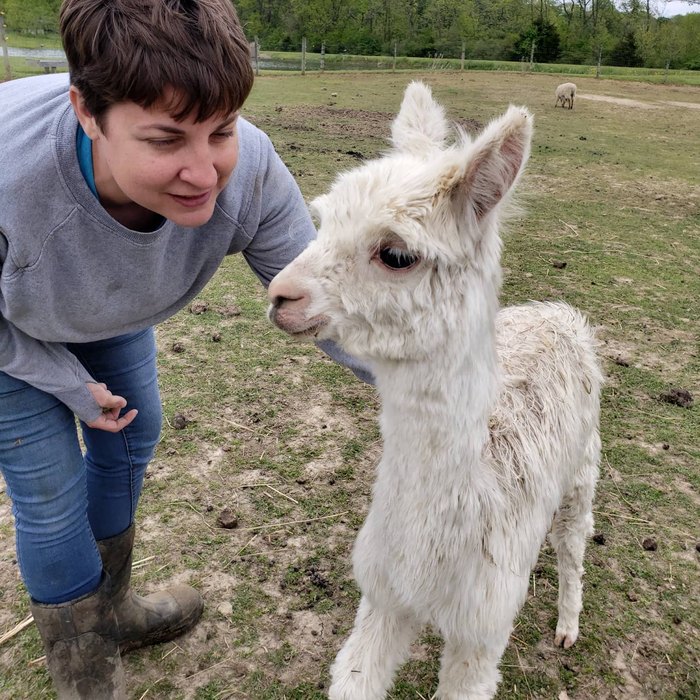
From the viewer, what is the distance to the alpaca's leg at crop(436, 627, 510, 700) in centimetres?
183

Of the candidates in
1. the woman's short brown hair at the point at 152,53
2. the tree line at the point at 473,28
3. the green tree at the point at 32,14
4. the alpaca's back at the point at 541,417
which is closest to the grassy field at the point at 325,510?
the alpaca's back at the point at 541,417

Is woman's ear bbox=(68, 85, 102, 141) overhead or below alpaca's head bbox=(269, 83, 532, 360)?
overhead

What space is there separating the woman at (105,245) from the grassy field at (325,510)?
43 centimetres

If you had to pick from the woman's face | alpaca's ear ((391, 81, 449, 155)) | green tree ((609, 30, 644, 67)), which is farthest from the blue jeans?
green tree ((609, 30, 644, 67))

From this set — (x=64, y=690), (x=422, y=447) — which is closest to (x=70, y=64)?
(x=422, y=447)

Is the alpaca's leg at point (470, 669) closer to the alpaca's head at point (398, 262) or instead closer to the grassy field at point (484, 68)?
the alpaca's head at point (398, 262)

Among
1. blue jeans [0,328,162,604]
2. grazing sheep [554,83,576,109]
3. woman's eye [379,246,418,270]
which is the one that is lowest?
blue jeans [0,328,162,604]

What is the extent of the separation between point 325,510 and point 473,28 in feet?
179

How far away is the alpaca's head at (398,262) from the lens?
140 cm

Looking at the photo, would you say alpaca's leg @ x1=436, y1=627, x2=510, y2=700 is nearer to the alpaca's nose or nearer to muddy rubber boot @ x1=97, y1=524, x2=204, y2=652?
muddy rubber boot @ x1=97, y1=524, x2=204, y2=652

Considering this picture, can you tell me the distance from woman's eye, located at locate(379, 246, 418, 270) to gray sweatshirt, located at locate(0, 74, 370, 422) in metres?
0.45

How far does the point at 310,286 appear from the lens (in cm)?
144

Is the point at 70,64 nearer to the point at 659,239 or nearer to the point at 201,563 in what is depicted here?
the point at 201,563

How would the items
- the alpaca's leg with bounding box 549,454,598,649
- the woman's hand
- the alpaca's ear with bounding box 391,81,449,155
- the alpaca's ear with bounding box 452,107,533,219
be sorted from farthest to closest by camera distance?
the alpaca's leg with bounding box 549,454,598,649
the alpaca's ear with bounding box 391,81,449,155
the woman's hand
the alpaca's ear with bounding box 452,107,533,219
